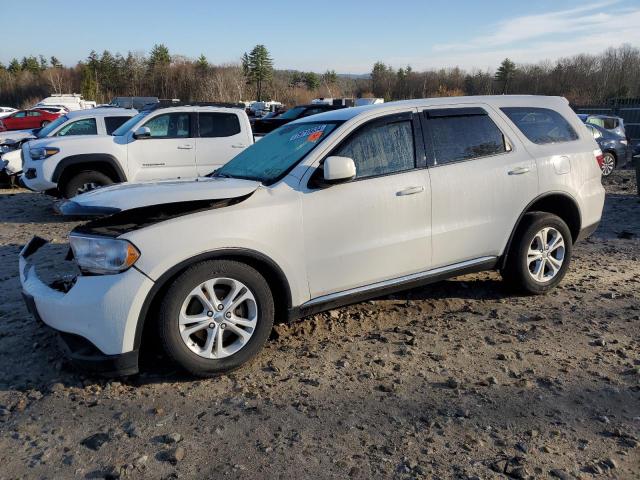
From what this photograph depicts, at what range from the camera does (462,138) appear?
4.37 meters

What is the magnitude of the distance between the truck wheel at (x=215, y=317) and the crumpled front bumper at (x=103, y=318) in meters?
0.19

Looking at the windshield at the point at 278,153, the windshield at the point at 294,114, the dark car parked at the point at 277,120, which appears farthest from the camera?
the windshield at the point at 294,114

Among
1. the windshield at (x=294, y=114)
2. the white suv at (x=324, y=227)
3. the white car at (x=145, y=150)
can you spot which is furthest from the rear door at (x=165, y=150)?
the windshield at (x=294, y=114)

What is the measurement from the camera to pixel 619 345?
151 inches

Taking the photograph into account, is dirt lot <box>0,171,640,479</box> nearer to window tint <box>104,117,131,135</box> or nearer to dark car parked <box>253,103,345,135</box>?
window tint <box>104,117,131,135</box>

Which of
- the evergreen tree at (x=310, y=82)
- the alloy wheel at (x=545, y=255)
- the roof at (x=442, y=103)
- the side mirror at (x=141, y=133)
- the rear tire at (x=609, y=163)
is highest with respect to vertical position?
the evergreen tree at (x=310, y=82)

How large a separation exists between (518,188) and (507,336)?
4.25ft

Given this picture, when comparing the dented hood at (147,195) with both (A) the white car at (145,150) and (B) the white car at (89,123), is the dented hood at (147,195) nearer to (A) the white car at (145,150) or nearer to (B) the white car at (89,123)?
(A) the white car at (145,150)

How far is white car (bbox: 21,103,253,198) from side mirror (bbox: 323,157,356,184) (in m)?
6.32

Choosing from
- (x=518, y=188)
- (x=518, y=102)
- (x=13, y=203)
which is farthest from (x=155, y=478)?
(x=13, y=203)

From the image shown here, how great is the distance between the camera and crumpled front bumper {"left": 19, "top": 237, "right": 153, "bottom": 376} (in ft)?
10.1

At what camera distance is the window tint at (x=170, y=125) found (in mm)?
9305

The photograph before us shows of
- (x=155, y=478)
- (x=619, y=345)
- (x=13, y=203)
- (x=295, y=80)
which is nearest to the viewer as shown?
(x=155, y=478)

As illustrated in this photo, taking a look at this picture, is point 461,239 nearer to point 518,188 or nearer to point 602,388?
point 518,188
